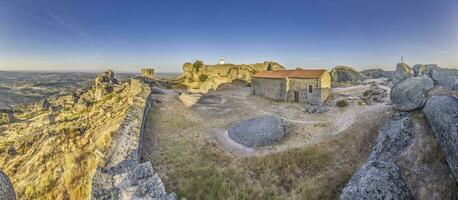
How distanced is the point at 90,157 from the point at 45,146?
→ 511 centimetres

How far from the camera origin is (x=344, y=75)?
53.5 meters

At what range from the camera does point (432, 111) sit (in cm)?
1084

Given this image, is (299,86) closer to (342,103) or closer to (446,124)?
(342,103)

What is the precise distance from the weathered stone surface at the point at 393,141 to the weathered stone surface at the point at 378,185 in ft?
7.04

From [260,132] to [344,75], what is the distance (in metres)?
41.1

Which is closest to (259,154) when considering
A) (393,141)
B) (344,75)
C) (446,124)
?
(393,141)

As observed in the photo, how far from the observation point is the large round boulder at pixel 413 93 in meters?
13.3

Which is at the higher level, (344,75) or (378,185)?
(344,75)

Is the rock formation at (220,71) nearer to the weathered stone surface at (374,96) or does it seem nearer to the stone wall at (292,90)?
the stone wall at (292,90)

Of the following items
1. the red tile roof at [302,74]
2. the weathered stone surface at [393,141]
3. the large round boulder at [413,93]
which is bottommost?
the weathered stone surface at [393,141]

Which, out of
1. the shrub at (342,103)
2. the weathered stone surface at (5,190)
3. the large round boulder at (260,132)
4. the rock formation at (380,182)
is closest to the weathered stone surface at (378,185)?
the rock formation at (380,182)

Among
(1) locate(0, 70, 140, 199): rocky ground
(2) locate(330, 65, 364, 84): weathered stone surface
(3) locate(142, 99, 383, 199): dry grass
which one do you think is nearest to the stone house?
(3) locate(142, 99, 383, 199): dry grass

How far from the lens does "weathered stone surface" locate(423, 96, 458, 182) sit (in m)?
7.71

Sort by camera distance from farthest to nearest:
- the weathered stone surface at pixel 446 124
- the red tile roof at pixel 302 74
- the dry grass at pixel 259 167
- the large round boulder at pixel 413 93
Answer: the red tile roof at pixel 302 74 → the large round boulder at pixel 413 93 → the dry grass at pixel 259 167 → the weathered stone surface at pixel 446 124
